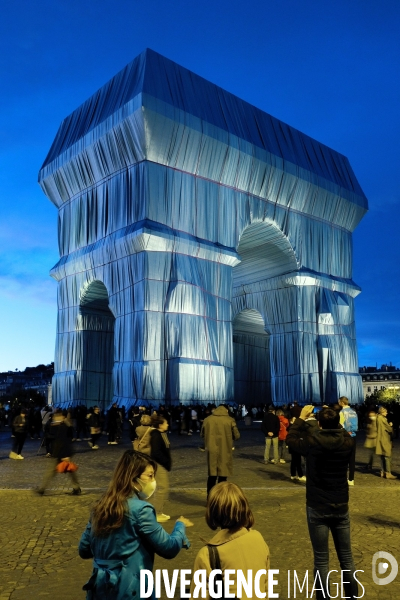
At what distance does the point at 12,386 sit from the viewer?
6713 inches

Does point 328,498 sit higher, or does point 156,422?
point 156,422

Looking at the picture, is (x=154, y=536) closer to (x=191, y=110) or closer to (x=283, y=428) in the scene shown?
(x=283, y=428)

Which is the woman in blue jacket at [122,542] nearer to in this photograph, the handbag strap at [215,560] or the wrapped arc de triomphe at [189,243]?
the handbag strap at [215,560]

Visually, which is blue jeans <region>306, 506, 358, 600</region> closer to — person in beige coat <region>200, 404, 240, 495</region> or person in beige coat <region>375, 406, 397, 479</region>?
person in beige coat <region>200, 404, 240, 495</region>

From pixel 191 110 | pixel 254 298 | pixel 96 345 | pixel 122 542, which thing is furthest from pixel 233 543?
pixel 254 298

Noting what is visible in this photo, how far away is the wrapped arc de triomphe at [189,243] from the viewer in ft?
101

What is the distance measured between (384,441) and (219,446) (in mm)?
4457

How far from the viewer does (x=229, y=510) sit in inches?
113

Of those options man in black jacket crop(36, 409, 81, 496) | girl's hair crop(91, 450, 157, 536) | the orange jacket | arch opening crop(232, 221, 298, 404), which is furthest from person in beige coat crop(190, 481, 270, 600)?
arch opening crop(232, 221, 298, 404)

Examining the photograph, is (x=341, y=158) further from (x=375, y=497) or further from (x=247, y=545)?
(x=247, y=545)

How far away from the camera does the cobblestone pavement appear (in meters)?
5.54

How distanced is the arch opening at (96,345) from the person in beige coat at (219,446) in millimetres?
27401

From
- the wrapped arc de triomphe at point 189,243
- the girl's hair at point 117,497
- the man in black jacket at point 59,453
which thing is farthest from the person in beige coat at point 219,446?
the wrapped arc de triomphe at point 189,243

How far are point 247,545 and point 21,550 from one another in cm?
439
